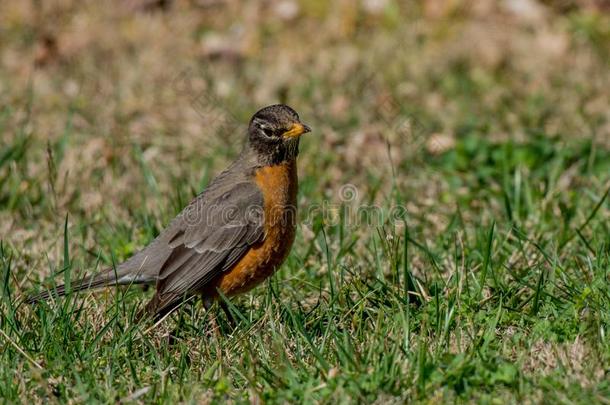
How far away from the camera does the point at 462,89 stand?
868 cm

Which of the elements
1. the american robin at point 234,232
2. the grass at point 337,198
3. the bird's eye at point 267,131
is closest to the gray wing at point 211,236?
the american robin at point 234,232

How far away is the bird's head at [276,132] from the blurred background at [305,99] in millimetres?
885

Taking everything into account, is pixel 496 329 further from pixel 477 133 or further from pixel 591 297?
pixel 477 133

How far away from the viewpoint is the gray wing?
5.20 m

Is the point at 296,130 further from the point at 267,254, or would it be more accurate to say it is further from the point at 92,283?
the point at 92,283

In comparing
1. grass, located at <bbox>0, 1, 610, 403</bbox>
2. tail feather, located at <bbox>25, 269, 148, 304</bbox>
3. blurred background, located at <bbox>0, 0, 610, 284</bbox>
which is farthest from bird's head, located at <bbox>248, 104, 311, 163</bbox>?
tail feather, located at <bbox>25, 269, 148, 304</bbox>

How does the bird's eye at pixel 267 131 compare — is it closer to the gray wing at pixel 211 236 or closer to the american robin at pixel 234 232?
the american robin at pixel 234 232

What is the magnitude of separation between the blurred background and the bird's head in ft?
2.90

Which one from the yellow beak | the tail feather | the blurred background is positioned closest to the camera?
the tail feather

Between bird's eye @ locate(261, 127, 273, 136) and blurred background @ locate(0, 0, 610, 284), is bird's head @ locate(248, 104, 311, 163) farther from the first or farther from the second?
blurred background @ locate(0, 0, 610, 284)

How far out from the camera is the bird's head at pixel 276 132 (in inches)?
215

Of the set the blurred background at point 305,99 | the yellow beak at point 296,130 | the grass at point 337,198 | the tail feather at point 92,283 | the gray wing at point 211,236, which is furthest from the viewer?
the blurred background at point 305,99

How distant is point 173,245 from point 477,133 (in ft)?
11.0

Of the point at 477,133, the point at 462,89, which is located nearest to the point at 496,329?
the point at 477,133
